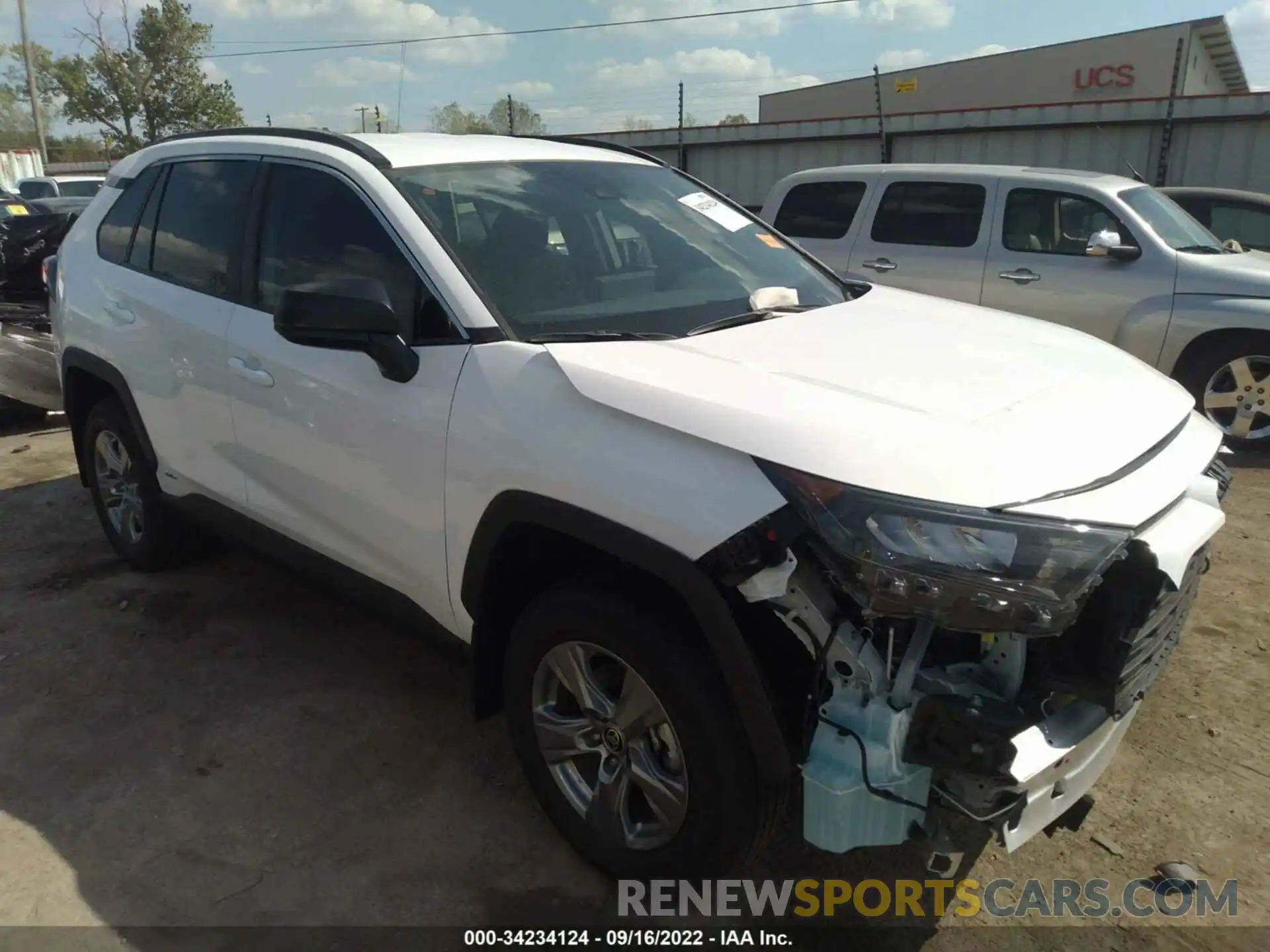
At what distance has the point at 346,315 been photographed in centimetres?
250

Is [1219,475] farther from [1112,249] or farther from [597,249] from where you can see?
[1112,249]

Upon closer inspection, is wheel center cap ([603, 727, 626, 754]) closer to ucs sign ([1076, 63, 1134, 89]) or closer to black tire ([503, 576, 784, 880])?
black tire ([503, 576, 784, 880])

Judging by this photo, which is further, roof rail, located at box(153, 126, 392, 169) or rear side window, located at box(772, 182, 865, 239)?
rear side window, located at box(772, 182, 865, 239)

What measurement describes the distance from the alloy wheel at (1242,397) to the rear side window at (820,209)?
2.88m

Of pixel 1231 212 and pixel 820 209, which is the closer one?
pixel 820 209

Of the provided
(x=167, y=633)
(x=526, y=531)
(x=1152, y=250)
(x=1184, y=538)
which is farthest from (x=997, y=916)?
(x=1152, y=250)

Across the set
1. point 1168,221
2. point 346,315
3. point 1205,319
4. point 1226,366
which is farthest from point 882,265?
point 346,315

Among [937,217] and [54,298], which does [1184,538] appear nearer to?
[54,298]

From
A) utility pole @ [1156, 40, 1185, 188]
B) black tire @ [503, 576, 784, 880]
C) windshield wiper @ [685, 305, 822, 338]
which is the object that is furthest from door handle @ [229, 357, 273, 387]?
utility pole @ [1156, 40, 1185, 188]

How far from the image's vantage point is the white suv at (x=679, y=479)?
6.29ft

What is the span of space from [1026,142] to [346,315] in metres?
14.4

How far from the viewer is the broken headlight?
1.81 meters

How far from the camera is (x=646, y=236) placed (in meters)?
3.22

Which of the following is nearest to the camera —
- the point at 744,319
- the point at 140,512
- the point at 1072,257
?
the point at 744,319
